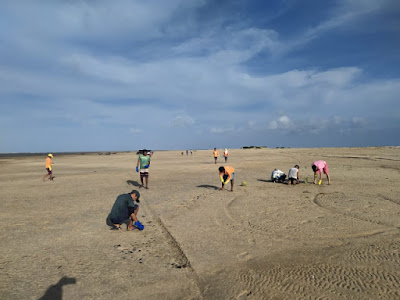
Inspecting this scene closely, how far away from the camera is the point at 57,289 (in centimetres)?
419

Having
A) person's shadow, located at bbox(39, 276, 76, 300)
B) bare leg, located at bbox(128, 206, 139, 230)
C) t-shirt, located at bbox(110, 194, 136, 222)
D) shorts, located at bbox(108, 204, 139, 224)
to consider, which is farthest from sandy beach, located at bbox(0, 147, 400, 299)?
t-shirt, located at bbox(110, 194, 136, 222)

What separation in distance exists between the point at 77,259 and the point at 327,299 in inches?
187

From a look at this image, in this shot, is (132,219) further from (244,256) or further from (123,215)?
(244,256)

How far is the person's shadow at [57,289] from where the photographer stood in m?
3.97

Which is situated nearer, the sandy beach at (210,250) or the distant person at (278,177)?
the sandy beach at (210,250)

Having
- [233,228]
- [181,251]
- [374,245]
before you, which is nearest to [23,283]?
[181,251]

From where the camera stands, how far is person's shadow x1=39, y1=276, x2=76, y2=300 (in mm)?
3973

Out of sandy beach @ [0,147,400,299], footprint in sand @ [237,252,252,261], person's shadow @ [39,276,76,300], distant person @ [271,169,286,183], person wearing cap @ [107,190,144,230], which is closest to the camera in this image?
person's shadow @ [39,276,76,300]

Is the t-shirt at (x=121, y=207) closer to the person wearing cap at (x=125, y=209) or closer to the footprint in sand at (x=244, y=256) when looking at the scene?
the person wearing cap at (x=125, y=209)

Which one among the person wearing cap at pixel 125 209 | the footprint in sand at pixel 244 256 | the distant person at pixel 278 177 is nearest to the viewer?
the footprint in sand at pixel 244 256

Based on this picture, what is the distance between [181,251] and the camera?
5.56 m

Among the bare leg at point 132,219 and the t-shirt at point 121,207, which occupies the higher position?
the t-shirt at point 121,207

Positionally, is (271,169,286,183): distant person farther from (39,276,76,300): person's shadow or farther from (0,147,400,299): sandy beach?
(39,276,76,300): person's shadow

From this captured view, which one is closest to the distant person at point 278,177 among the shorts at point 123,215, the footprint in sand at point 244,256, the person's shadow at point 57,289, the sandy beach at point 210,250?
the sandy beach at point 210,250
